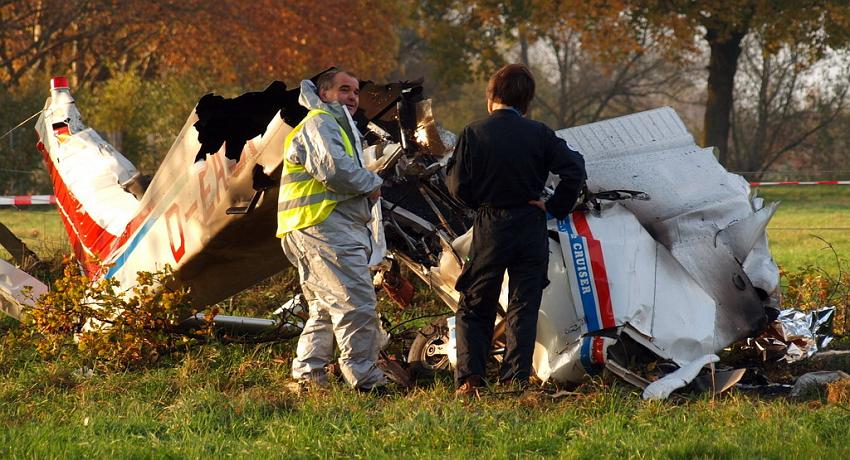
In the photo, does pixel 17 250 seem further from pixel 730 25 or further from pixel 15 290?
pixel 730 25

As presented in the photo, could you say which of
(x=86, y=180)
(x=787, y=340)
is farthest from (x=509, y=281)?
(x=86, y=180)

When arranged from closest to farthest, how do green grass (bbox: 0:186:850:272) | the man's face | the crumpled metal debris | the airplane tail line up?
1. the man's face
2. the crumpled metal debris
3. the airplane tail
4. green grass (bbox: 0:186:850:272)

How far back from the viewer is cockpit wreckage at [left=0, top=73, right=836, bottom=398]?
6.36 meters

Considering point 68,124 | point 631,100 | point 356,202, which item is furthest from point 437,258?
point 631,100

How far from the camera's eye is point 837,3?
85.7ft

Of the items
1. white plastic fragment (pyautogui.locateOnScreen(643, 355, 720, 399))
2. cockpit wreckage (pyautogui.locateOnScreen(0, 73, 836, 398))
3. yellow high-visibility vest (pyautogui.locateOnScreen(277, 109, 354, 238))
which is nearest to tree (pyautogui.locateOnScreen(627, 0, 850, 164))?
cockpit wreckage (pyautogui.locateOnScreen(0, 73, 836, 398))

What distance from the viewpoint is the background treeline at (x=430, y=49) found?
27000mm

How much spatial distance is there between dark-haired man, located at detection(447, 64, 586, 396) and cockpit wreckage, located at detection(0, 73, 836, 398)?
271 millimetres

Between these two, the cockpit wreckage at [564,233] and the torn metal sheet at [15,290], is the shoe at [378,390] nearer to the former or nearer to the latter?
the cockpit wreckage at [564,233]

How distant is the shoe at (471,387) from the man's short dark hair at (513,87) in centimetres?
149

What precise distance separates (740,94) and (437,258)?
1142 inches

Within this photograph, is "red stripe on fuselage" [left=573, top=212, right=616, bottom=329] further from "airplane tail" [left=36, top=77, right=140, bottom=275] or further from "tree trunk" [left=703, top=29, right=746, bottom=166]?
"tree trunk" [left=703, top=29, right=746, bottom=166]

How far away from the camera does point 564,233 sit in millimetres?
6500

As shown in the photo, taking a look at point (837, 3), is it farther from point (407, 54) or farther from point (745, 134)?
point (407, 54)
